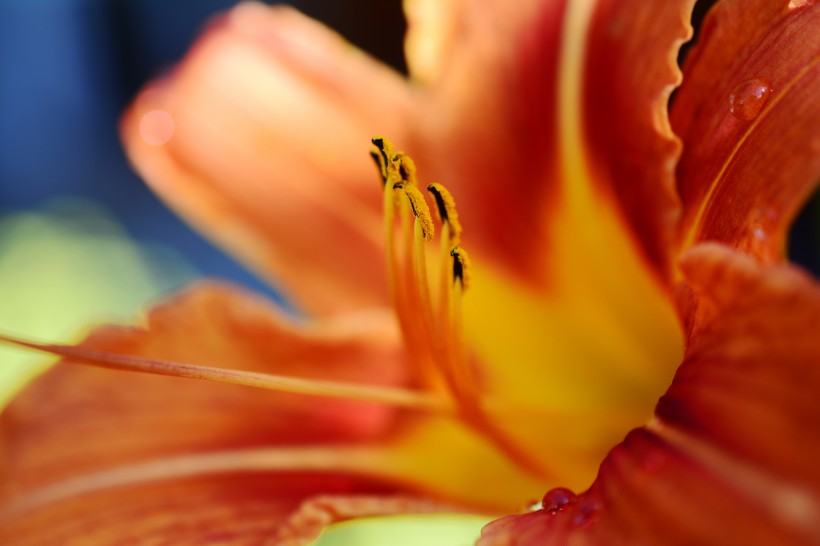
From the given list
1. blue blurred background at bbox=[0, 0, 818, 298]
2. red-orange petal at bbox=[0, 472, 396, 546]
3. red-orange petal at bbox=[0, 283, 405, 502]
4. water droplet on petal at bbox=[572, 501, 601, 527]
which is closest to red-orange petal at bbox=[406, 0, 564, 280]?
red-orange petal at bbox=[0, 283, 405, 502]

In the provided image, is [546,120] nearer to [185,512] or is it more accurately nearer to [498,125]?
[498,125]

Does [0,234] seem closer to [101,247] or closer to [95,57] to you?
[101,247]

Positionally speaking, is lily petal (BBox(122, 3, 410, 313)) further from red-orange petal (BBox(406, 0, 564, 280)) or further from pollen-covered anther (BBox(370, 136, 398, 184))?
pollen-covered anther (BBox(370, 136, 398, 184))

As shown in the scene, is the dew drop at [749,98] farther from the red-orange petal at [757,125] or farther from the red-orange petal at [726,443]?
the red-orange petal at [726,443]

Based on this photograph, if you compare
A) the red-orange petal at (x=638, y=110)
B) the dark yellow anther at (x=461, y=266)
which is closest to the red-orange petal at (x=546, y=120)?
the red-orange petal at (x=638, y=110)

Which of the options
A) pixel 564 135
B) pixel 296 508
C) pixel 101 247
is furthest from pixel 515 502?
pixel 101 247
